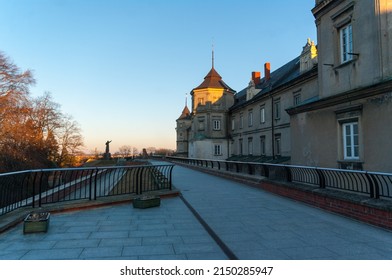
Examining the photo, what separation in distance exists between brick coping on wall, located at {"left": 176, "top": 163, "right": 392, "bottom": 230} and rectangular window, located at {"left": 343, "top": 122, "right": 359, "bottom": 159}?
2.90 meters

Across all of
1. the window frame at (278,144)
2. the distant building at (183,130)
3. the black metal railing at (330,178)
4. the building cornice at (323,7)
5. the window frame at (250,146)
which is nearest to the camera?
the black metal railing at (330,178)

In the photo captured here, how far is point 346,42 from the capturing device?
11.6m

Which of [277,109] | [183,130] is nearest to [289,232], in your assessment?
[277,109]

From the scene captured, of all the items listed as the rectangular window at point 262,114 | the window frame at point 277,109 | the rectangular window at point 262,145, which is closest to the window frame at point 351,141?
the window frame at point 277,109

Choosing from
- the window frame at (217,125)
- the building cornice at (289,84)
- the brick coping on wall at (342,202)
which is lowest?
the brick coping on wall at (342,202)

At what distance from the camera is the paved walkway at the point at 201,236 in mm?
4645

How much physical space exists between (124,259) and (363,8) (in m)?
11.7

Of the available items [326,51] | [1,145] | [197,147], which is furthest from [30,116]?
[326,51]

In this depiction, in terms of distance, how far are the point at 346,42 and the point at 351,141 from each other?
13.6 feet

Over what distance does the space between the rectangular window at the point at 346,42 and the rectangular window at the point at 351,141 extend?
9.06 ft

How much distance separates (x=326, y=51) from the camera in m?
12.6

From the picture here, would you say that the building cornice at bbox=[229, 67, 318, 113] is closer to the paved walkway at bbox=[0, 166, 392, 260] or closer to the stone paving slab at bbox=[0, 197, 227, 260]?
the paved walkway at bbox=[0, 166, 392, 260]

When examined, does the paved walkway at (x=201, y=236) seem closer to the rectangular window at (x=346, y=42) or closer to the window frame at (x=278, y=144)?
the rectangular window at (x=346, y=42)
